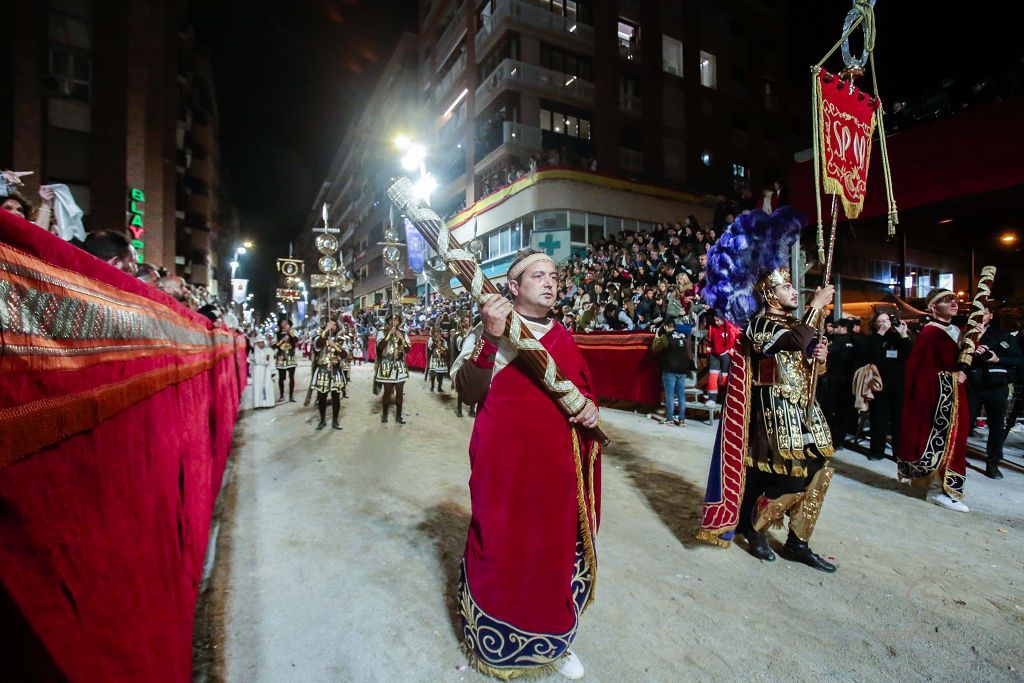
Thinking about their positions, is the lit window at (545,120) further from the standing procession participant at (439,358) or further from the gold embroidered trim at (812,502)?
the gold embroidered trim at (812,502)

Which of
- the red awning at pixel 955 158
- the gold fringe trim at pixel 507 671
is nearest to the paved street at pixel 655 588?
the gold fringe trim at pixel 507 671

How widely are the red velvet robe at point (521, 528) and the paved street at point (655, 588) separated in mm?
132

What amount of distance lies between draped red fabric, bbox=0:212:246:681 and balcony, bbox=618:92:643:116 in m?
29.1

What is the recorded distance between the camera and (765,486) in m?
3.34

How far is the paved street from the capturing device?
224cm

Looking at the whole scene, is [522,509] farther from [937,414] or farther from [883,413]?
[883,413]

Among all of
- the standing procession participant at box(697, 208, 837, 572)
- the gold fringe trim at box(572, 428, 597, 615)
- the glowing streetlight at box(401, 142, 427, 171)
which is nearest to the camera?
the gold fringe trim at box(572, 428, 597, 615)

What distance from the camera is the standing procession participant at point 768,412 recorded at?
10.2 feet

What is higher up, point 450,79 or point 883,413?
point 450,79

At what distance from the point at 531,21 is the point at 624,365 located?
22741 millimetres

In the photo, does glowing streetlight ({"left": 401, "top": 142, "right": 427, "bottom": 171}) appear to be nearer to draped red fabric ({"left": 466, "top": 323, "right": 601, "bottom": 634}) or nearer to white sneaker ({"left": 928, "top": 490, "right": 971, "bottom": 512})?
draped red fabric ({"left": 466, "top": 323, "right": 601, "bottom": 634})

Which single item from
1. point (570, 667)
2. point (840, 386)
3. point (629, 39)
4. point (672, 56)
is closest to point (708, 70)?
point (672, 56)

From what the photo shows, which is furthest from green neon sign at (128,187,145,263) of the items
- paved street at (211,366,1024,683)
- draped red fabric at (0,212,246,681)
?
draped red fabric at (0,212,246,681)

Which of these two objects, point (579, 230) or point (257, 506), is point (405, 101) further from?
point (257, 506)
